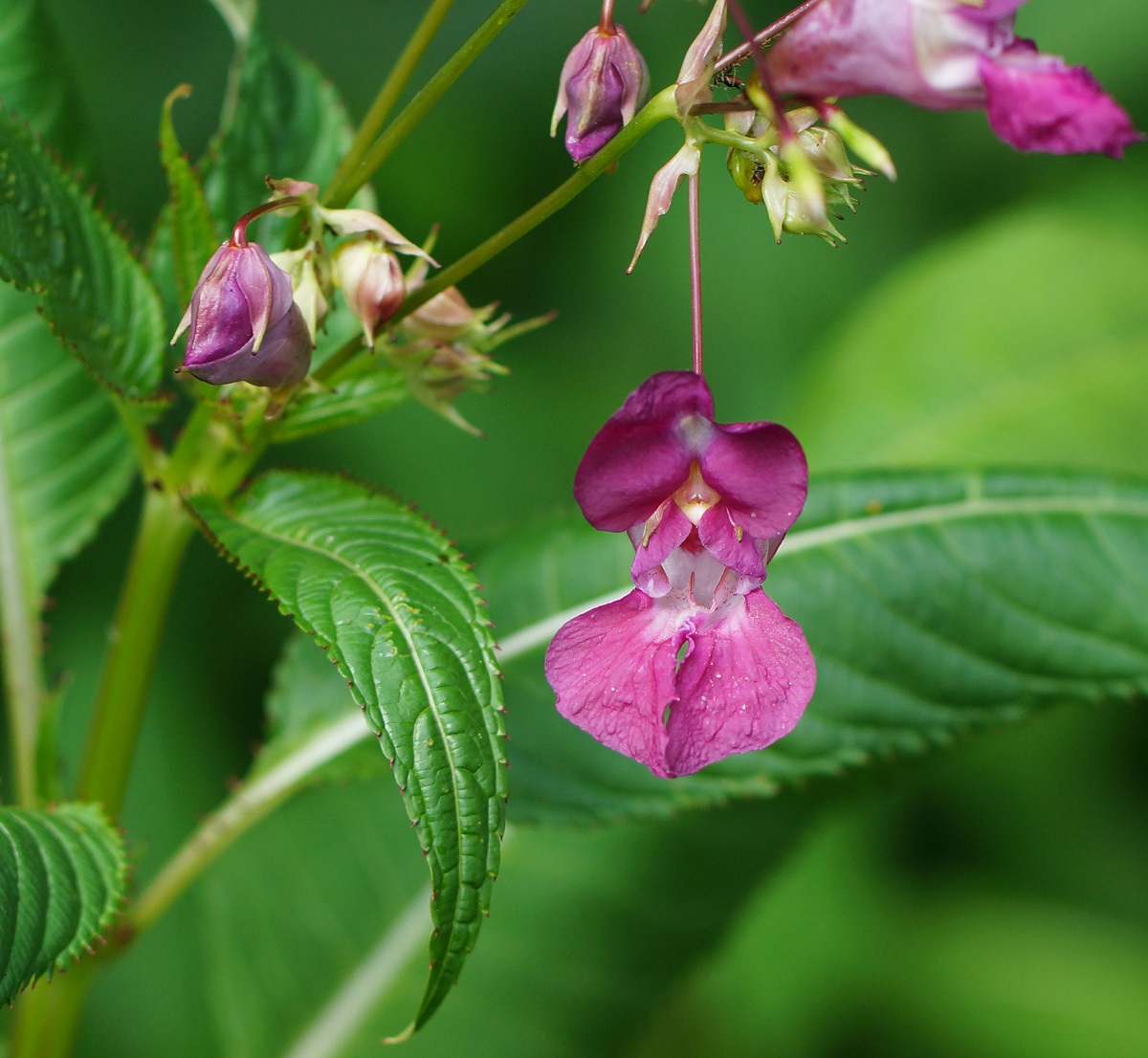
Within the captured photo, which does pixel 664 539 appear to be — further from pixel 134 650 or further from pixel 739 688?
pixel 134 650

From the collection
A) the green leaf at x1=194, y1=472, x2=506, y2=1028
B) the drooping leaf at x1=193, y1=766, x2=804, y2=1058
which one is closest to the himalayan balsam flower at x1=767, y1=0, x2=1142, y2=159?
the green leaf at x1=194, y1=472, x2=506, y2=1028

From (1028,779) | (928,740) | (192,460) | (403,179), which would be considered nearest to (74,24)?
(403,179)

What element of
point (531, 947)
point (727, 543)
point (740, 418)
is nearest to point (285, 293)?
point (727, 543)

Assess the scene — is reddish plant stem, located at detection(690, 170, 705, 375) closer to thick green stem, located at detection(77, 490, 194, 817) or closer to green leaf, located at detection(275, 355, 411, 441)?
green leaf, located at detection(275, 355, 411, 441)

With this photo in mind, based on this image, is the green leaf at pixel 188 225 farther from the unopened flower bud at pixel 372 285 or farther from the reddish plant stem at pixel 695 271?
the reddish plant stem at pixel 695 271

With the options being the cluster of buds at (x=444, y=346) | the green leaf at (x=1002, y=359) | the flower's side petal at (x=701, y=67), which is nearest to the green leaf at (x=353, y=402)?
the cluster of buds at (x=444, y=346)

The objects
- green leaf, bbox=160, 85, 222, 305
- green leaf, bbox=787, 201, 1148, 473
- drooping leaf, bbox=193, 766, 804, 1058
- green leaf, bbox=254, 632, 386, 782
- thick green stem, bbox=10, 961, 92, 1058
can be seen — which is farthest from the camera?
green leaf, bbox=787, 201, 1148, 473
